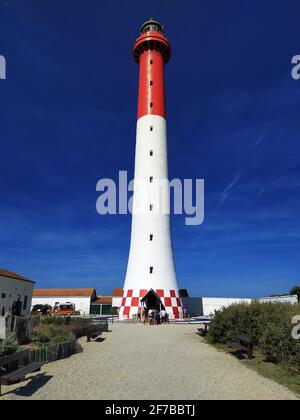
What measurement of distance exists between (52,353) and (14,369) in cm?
269

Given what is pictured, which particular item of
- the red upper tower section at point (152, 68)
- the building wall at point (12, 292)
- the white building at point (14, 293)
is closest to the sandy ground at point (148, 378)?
the building wall at point (12, 292)

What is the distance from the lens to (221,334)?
50.5ft

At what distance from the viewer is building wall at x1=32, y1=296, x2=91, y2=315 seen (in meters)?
43.9

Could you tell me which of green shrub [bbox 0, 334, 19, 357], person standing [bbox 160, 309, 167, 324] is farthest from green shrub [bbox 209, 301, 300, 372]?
person standing [bbox 160, 309, 167, 324]

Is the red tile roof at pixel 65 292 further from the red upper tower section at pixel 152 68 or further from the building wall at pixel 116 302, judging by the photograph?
the red upper tower section at pixel 152 68

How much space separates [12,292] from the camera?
107 ft

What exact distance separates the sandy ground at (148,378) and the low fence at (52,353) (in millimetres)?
347

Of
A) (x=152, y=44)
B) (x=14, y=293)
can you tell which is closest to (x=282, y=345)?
(x=14, y=293)

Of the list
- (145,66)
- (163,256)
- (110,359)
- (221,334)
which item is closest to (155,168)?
(163,256)

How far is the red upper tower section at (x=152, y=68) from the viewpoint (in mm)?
31016

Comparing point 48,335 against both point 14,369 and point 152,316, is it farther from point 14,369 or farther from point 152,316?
point 152,316

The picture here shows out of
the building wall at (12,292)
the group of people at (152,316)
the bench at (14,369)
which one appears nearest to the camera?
the bench at (14,369)

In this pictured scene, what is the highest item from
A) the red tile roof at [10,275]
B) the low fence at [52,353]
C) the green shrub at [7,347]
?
the red tile roof at [10,275]
